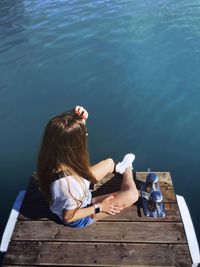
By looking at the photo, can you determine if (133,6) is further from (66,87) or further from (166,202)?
(166,202)

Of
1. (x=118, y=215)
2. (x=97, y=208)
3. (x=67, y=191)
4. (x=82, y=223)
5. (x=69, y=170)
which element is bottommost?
(x=118, y=215)

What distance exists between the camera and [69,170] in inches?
144

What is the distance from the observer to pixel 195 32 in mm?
11000

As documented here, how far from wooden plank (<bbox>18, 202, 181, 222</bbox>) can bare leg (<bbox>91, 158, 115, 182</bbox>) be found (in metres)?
0.70

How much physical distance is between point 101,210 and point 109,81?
5.59m

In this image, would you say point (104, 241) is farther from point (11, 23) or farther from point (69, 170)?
point (11, 23)

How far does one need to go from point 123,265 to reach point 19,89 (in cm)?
658

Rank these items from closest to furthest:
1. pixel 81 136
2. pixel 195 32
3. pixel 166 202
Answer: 1. pixel 81 136
2. pixel 166 202
3. pixel 195 32

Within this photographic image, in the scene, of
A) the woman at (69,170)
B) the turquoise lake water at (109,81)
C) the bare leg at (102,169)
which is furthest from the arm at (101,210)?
the turquoise lake water at (109,81)

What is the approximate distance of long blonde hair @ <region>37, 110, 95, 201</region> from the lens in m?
3.44

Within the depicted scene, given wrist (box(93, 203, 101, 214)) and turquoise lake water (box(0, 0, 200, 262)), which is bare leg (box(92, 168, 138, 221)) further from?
turquoise lake water (box(0, 0, 200, 262))

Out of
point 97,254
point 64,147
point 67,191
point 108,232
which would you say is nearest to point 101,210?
point 108,232

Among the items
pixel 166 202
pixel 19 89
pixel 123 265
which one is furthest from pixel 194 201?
pixel 19 89

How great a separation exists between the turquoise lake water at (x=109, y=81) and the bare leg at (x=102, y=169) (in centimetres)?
176
